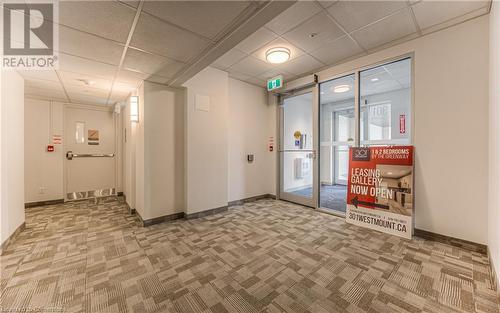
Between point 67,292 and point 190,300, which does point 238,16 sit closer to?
point 190,300

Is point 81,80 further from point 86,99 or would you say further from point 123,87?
point 86,99

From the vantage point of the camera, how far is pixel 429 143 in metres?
2.93

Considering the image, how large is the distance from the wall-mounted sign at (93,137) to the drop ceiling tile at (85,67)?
3049mm

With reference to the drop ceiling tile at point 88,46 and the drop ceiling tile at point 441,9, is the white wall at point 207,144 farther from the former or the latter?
the drop ceiling tile at point 441,9

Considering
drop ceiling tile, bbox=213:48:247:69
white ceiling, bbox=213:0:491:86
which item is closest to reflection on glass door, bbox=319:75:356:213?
white ceiling, bbox=213:0:491:86

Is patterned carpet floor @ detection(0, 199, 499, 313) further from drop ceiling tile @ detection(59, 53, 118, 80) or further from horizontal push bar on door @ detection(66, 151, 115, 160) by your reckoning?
drop ceiling tile @ detection(59, 53, 118, 80)

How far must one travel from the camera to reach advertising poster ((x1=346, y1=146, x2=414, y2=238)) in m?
3.02

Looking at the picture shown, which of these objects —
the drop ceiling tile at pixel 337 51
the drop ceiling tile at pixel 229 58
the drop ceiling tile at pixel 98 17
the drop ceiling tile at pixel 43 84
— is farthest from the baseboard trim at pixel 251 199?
the drop ceiling tile at pixel 43 84

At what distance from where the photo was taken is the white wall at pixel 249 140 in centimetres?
482

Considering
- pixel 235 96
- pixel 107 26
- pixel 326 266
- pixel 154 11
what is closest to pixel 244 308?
pixel 326 266

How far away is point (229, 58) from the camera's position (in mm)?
3721

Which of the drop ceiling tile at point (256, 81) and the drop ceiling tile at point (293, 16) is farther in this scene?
the drop ceiling tile at point (256, 81)

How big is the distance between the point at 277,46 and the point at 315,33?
2.06 ft

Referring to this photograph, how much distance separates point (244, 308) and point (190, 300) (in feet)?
1.63
